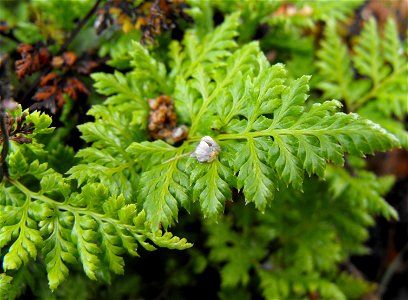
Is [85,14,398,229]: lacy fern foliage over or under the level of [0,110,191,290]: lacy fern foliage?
over

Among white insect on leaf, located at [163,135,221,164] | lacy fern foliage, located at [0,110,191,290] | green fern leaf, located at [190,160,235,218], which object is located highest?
white insect on leaf, located at [163,135,221,164]

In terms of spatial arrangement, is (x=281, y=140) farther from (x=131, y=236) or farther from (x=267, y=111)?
(x=131, y=236)

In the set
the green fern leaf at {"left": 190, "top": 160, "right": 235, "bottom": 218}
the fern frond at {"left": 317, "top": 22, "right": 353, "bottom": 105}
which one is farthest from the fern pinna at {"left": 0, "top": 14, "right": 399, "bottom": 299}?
the fern frond at {"left": 317, "top": 22, "right": 353, "bottom": 105}

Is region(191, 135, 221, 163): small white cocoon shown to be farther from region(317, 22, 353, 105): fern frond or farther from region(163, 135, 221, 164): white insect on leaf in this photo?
region(317, 22, 353, 105): fern frond

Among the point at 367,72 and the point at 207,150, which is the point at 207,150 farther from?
the point at 367,72

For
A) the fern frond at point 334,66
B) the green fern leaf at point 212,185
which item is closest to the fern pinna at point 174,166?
the green fern leaf at point 212,185

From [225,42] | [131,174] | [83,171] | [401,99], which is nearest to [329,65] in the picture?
[401,99]

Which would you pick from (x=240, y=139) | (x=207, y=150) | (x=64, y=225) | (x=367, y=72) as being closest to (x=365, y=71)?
(x=367, y=72)
